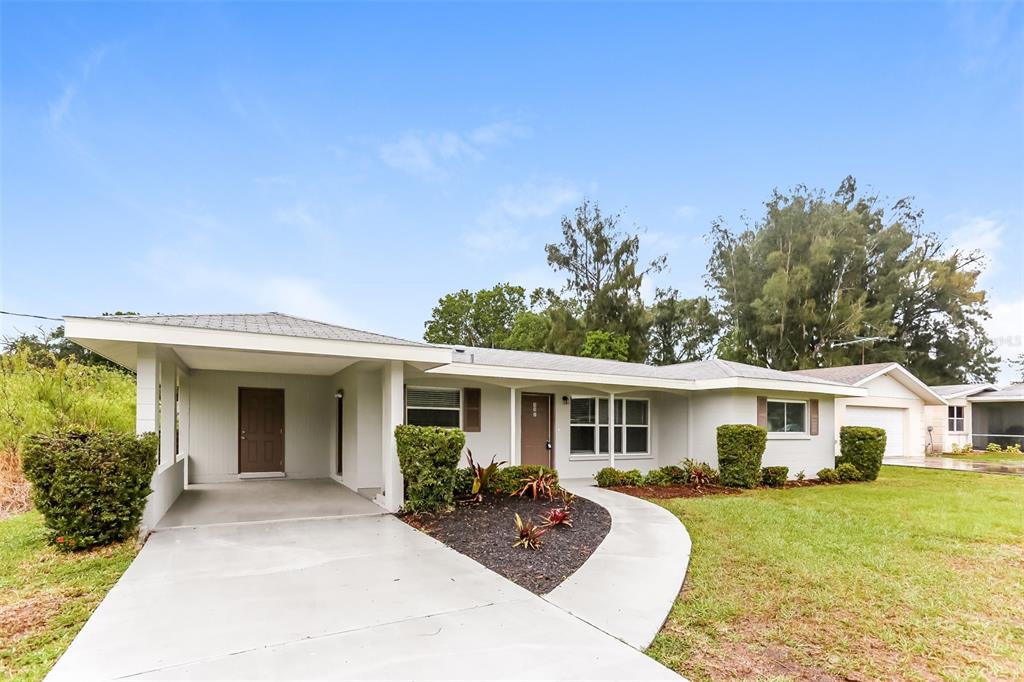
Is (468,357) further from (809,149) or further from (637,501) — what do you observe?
(809,149)

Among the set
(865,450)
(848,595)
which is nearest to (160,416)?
(848,595)

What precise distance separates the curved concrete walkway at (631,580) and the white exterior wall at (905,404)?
584 inches

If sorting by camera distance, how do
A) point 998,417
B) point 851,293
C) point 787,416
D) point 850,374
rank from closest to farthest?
point 787,416 → point 850,374 → point 998,417 → point 851,293

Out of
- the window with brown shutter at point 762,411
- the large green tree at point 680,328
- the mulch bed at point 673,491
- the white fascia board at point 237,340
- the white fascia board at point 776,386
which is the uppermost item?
the large green tree at point 680,328

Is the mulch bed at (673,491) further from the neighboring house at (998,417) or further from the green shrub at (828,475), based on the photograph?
the neighboring house at (998,417)

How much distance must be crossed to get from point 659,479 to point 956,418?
20.0 metres

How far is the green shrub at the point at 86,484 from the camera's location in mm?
5625

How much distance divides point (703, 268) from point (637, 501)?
28.4m

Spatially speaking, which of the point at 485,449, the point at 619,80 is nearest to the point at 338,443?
the point at 485,449

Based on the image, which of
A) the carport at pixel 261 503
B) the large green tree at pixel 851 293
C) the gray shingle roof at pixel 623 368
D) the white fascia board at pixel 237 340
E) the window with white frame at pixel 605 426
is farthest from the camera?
the large green tree at pixel 851 293

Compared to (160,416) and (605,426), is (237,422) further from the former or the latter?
(605,426)

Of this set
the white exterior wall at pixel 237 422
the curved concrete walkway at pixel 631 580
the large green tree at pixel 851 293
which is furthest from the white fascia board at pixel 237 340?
the large green tree at pixel 851 293

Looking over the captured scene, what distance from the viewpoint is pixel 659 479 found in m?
11.3

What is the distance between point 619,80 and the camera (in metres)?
13.1
